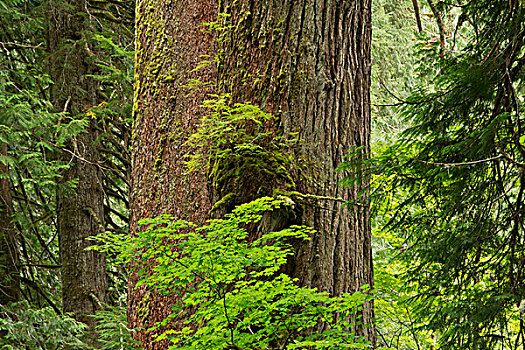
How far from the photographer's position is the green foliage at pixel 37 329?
5629 millimetres

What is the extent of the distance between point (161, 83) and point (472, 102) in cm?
199

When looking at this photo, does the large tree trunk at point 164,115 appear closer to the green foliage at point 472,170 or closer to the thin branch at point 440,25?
the green foliage at point 472,170

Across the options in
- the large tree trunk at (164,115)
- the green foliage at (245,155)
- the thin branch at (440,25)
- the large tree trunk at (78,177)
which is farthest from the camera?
the large tree trunk at (78,177)

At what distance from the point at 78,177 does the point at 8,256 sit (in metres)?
1.32

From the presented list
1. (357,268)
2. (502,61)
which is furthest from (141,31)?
(502,61)

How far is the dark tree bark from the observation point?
6.30 meters

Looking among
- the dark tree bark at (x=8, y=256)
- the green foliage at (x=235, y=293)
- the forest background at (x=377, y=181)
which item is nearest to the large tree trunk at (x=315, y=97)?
the forest background at (x=377, y=181)

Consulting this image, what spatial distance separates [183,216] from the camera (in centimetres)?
283

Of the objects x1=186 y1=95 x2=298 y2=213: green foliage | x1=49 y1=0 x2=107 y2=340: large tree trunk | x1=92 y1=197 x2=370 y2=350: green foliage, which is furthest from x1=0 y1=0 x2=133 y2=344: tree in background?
x1=92 y1=197 x2=370 y2=350: green foliage

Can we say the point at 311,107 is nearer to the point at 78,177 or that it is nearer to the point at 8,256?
the point at 78,177

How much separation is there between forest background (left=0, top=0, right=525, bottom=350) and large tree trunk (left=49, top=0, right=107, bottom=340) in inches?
0.7

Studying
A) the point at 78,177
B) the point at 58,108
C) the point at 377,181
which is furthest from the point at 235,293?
the point at 58,108

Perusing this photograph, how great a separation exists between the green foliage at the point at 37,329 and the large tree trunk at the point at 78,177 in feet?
1.06

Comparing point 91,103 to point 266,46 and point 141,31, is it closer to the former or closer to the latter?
point 141,31
